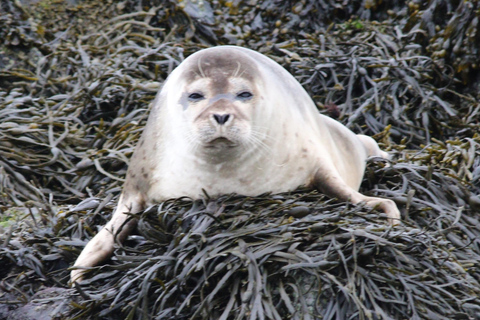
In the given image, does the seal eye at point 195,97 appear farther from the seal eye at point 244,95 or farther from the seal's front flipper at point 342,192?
the seal's front flipper at point 342,192

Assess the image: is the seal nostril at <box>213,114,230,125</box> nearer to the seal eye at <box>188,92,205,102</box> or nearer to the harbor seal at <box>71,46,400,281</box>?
the harbor seal at <box>71,46,400,281</box>

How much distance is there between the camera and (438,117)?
6.03 meters

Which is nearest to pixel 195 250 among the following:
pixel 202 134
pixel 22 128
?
pixel 202 134

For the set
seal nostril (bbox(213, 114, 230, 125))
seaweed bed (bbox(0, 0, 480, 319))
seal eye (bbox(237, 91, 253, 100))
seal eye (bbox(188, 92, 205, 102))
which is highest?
seal eye (bbox(188, 92, 205, 102))

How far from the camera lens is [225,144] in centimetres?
385

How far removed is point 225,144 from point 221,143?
0.02 m

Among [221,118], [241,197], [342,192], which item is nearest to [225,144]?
[221,118]

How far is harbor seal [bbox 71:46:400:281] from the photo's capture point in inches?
153

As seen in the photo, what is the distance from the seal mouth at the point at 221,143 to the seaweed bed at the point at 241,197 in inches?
11.6

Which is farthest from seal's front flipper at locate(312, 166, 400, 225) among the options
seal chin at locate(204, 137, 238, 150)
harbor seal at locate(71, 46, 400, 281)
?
seal chin at locate(204, 137, 238, 150)

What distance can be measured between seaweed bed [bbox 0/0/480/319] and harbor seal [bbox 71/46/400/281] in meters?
0.09

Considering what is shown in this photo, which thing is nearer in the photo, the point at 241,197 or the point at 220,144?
A: the point at 220,144

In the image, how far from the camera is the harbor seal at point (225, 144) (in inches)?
153

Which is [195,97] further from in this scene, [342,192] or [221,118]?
[342,192]
